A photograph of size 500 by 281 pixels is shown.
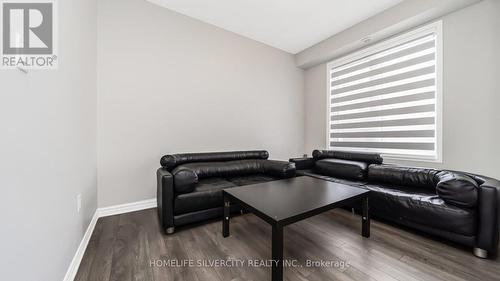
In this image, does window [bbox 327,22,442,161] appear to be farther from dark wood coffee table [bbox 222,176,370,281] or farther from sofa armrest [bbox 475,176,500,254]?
dark wood coffee table [bbox 222,176,370,281]

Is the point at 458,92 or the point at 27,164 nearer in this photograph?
the point at 27,164

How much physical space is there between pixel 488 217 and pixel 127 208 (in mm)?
3783

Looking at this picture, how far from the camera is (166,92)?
280 centimetres

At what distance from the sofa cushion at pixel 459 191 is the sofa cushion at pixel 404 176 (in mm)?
324

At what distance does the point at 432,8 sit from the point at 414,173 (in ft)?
6.66

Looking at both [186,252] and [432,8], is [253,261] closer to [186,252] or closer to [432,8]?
[186,252]

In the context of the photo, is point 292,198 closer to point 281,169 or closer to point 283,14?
point 281,169

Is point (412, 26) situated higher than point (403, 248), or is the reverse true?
point (412, 26)

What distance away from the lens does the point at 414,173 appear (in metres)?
2.19

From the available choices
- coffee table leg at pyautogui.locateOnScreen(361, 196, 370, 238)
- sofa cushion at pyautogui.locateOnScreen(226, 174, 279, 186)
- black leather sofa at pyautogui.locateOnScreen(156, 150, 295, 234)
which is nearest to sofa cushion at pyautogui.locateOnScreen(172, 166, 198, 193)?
black leather sofa at pyautogui.locateOnScreen(156, 150, 295, 234)

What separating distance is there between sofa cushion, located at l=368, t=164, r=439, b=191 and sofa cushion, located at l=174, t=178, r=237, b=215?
1996mm

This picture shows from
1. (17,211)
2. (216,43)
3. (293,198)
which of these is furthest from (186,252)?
(216,43)

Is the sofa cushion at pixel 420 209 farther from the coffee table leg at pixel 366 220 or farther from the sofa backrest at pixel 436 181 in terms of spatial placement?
the coffee table leg at pixel 366 220

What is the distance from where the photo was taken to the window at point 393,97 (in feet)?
A: 8.26
